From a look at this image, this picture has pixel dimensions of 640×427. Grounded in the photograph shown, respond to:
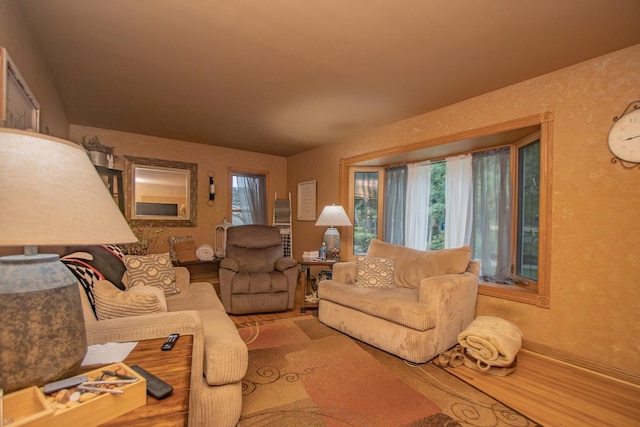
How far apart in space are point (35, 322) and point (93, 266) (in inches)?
51.2

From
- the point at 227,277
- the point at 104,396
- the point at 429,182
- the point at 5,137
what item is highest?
the point at 429,182

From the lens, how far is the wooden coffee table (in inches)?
30.1

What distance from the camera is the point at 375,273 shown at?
321 cm

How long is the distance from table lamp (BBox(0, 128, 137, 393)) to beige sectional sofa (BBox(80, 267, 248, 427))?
528 mm

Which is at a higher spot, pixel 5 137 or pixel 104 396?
pixel 5 137

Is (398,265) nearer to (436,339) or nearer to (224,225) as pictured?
(436,339)

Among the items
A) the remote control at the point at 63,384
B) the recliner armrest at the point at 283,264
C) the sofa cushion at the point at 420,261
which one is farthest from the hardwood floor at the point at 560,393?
the remote control at the point at 63,384

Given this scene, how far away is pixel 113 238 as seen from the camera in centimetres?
73

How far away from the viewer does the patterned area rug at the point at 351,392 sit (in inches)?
68.0

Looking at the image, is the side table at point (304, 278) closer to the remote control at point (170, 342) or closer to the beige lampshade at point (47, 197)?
the remote control at point (170, 342)

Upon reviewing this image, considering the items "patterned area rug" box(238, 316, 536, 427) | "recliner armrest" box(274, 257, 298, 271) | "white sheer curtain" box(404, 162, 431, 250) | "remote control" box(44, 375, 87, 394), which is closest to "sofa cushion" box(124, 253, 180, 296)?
"patterned area rug" box(238, 316, 536, 427)

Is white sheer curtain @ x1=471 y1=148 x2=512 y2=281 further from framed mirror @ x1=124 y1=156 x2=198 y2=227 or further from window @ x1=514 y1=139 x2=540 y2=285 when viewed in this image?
framed mirror @ x1=124 y1=156 x2=198 y2=227

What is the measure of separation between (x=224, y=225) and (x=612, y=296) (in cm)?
466

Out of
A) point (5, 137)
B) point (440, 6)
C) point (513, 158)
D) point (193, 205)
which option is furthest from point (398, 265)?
point (193, 205)
